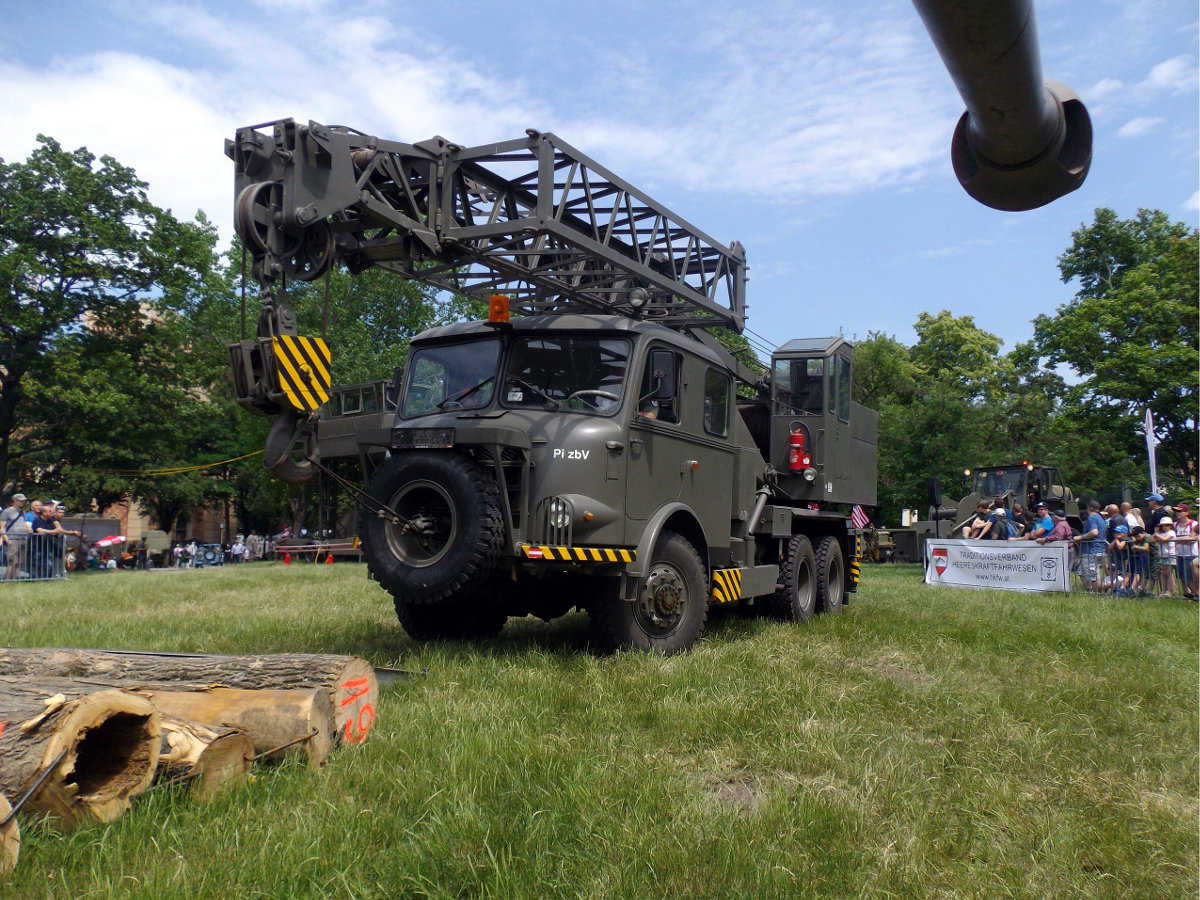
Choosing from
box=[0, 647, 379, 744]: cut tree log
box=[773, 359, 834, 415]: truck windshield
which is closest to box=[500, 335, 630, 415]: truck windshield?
box=[0, 647, 379, 744]: cut tree log

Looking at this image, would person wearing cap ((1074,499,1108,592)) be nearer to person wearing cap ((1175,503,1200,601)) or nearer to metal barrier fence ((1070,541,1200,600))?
metal barrier fence ((1070,541,1200,600))

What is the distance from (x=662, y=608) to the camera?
7199mm

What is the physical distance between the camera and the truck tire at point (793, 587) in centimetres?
971

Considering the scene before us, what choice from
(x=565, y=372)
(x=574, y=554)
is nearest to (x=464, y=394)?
(x=565, y=372)

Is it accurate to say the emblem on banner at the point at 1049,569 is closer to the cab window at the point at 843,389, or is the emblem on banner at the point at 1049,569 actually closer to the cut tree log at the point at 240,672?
the cab window at the point at 843,389

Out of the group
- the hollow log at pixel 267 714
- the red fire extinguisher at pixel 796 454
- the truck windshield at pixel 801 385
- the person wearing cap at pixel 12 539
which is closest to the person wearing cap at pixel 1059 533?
the truck windshield at pixel 801 385

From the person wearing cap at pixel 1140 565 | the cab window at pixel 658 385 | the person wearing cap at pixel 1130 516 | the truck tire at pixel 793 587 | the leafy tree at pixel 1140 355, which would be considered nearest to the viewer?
the cab window at pixel 658 385

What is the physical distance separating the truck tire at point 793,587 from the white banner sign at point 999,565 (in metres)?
7.16

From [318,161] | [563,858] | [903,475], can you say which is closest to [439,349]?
[318,161]

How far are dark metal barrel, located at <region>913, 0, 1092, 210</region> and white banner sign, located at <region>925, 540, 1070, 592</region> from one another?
15.5 meters

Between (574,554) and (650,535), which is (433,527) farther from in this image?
(650,535)

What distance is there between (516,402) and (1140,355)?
2406cm

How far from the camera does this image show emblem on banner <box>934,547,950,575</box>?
17.2 m

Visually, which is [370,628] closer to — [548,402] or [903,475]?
[548,402]
